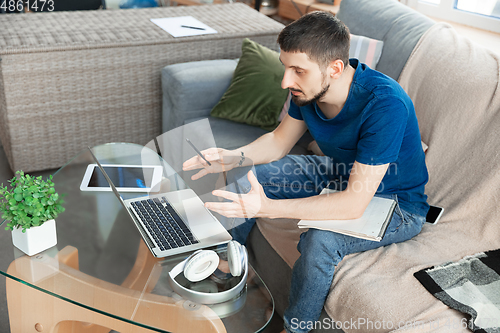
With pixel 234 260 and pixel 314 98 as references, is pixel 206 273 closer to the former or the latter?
pixel 234 260

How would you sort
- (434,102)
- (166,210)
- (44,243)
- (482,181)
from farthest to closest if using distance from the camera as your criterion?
(434,102)
(482,181)
(166,210)
(44,243)

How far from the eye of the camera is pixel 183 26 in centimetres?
228

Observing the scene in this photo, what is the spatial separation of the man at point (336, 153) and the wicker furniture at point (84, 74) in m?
0.99

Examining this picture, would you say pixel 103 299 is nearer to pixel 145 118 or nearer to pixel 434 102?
pixel 434 102

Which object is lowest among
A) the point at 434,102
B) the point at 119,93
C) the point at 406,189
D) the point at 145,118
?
the point at 145,118

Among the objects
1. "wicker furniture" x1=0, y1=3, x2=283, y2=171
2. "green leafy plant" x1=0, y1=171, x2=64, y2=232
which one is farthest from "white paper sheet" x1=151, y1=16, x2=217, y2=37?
"green leafy plant" x1=0, y1=171, x2=64, y2=232

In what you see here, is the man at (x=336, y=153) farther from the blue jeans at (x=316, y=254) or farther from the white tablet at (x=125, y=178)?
the white tablet at (x=125, y=178)

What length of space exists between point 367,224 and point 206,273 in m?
0.45

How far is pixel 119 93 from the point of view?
215cm

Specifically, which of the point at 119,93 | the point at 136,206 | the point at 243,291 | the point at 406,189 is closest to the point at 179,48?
the point at 119,93

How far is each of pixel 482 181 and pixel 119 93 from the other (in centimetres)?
159

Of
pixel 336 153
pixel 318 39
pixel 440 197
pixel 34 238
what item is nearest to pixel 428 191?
pixel 440 197

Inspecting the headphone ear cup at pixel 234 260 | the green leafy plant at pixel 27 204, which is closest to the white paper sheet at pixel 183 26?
the green leafy plant at pixel 27 204

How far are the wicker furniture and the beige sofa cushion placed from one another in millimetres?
1020
